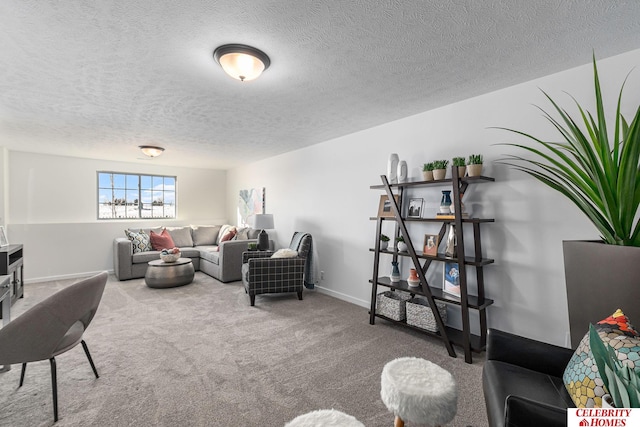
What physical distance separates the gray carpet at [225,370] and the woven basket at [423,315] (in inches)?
5.7

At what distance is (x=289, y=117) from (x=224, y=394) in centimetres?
280

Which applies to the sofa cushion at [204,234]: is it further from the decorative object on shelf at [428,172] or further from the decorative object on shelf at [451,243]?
the decorative object on shelf at [451,243]

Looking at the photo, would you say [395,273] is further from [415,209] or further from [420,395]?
[420,395]

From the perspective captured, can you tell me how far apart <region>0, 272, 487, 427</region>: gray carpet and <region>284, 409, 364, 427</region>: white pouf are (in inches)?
33.7

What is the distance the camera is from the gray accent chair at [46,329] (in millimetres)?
1578

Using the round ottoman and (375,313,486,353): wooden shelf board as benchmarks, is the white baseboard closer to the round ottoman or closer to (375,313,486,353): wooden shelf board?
(375,313,486,353): wooden shelf board

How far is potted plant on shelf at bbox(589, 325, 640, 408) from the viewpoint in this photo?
848 mm

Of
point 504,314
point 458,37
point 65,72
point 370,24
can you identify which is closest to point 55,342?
point 65,72

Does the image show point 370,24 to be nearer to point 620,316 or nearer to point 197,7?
point 197,7

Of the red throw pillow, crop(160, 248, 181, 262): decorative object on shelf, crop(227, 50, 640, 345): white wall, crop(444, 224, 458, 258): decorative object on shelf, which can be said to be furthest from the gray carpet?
the red throw pillow

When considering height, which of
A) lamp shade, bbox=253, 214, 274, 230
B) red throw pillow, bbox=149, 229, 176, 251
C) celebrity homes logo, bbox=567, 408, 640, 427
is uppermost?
lamp shade, bbox=253, 214, 274, 230

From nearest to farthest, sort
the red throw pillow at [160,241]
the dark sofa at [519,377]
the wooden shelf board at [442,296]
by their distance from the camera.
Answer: the dark sofa at [519,377], the wooden shelf board at [442,296], the red throw pillow at [160,241]

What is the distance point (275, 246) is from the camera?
560 cm

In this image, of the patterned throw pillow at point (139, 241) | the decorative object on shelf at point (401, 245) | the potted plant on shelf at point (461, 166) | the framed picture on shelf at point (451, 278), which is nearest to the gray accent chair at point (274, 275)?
the decorative object on shelf at point (401, 245)
